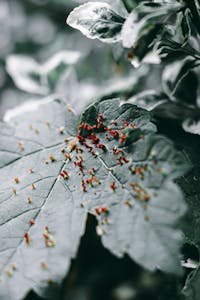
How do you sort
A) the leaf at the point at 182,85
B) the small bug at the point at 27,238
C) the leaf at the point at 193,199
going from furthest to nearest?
the leaf at the point at 182,85 < the leaf at the point at 193,199 < the small bug at the point at 27,238

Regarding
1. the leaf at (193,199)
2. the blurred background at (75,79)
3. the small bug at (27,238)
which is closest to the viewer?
the small bug at (27,238)

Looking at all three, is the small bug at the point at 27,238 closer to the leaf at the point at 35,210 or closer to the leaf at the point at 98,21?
the leaf at the point at 35,210

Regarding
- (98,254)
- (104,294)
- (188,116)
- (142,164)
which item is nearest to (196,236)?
(142,164)

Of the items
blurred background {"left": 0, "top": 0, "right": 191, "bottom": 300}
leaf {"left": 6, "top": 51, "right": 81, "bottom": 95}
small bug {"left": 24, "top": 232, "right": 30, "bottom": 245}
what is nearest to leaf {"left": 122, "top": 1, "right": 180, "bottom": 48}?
blurred background {"left": 0, "top": 0, "right": 191, "bottom": 300}

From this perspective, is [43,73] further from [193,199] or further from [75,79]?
[193,199]

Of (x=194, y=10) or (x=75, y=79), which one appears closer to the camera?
(x=194, y=10)

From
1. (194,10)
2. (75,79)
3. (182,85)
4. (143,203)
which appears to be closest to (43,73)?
(75,79)

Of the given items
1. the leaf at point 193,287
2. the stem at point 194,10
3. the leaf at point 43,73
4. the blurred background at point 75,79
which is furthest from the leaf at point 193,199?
the leaf at point 43,73
